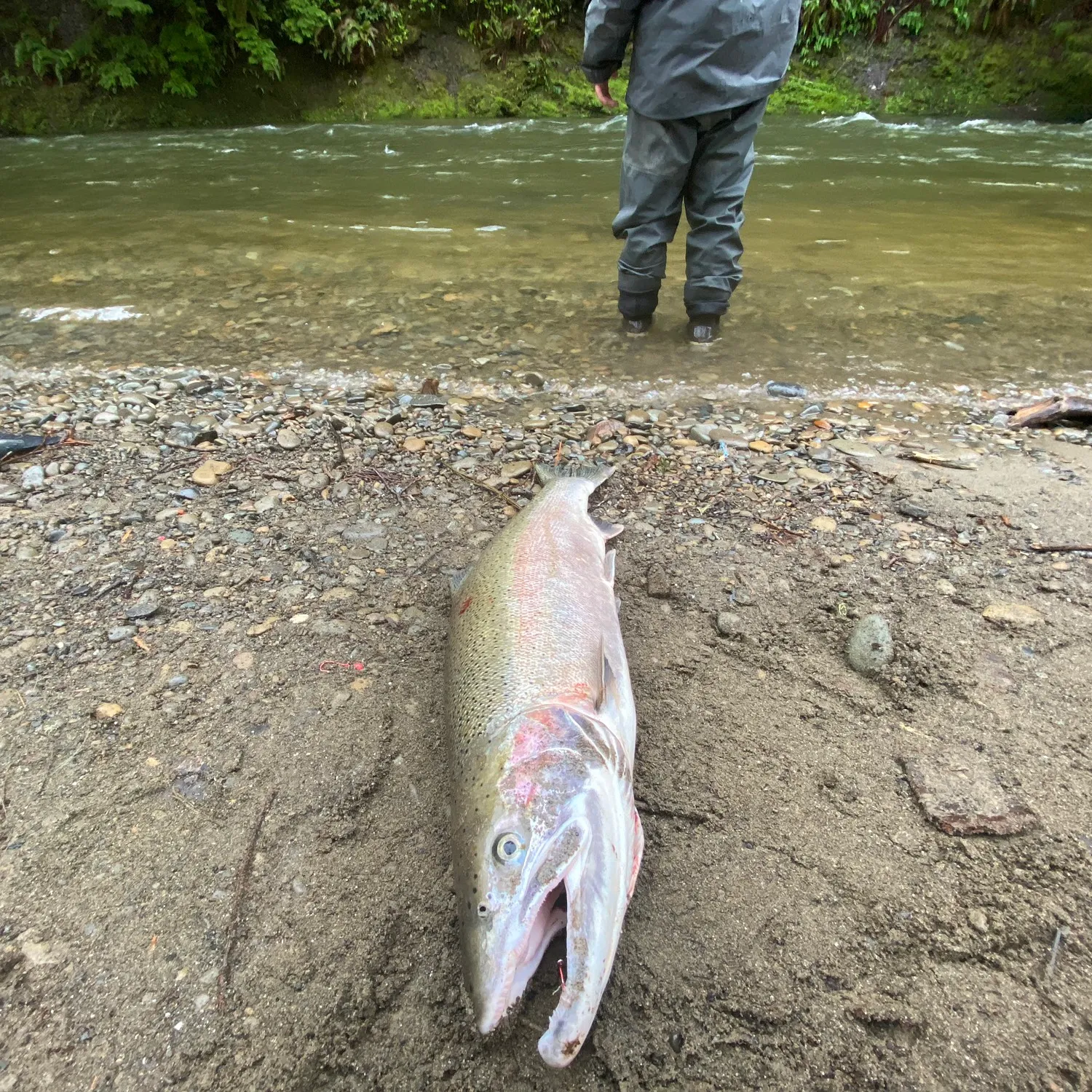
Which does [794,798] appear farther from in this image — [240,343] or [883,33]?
[883,33]

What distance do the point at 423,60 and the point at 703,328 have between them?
15.2 meters

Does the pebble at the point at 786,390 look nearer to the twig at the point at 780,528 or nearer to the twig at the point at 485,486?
the twig at the point at 780,528

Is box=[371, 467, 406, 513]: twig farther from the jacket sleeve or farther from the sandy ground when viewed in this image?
the jacket sleeve

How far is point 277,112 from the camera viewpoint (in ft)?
51.1

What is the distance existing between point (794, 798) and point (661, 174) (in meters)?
3.49

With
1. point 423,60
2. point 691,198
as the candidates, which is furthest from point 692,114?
point 423,60

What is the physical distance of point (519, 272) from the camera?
6.00 metres

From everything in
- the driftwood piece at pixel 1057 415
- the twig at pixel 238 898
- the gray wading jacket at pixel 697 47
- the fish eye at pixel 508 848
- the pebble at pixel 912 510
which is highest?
the gray wading jacket at pixel 697 47

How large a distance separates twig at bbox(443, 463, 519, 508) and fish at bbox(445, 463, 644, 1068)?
748 millimetres

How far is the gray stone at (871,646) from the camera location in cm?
226

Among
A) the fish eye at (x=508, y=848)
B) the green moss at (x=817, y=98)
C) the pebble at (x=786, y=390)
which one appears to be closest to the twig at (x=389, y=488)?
the fish eye at (x=508, y=848)

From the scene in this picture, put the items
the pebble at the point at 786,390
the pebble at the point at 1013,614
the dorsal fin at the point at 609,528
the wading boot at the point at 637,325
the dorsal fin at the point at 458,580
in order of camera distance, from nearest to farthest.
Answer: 1. the pebble at the point at 1013,614
2. the dorsal fin at the point at 458,580
3. the dorsal fin at the point at 609,528
4. the pebble at the point at 786,390
5. the wading boot at the point at 637,325

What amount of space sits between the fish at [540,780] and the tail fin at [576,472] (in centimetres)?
73

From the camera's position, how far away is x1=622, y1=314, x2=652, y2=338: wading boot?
4785 millimetres
